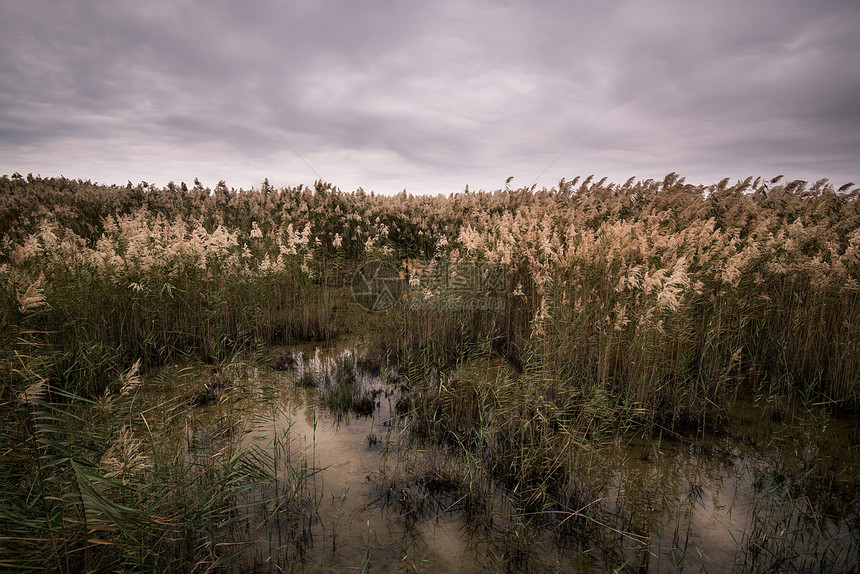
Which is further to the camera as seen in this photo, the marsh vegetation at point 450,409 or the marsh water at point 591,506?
the marsh water at point 591,506

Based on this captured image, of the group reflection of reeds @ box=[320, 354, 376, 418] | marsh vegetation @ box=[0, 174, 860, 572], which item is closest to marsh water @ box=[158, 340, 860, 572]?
marsh vegetation @ box=[0, 174, 860, 572]

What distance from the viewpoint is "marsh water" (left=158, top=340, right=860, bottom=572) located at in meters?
2.50

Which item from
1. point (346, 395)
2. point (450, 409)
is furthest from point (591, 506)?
point (346, 395)

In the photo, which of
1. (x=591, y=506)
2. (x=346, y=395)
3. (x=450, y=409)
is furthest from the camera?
(x=346, y=395)

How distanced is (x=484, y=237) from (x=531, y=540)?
4.93 m

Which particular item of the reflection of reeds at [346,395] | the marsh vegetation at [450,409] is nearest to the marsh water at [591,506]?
the marsh vegetation at [450,409]

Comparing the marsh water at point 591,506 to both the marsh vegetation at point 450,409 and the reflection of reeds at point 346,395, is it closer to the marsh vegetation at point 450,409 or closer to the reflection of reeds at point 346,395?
the marsh vegetation at point 450,409

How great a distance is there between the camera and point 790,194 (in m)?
10.1

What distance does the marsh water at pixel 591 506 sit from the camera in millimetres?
2504

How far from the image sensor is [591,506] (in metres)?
2.85

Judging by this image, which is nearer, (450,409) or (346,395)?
(450,409)

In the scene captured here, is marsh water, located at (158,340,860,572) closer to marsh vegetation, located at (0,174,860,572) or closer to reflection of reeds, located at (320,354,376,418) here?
marsh vegetation, located at (0,174,860,572)

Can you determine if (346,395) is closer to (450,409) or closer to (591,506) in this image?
(450,409)

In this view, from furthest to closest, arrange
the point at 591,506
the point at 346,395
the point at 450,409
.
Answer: the point at 346,395 < the point at 450,409 < the point at 591,506
